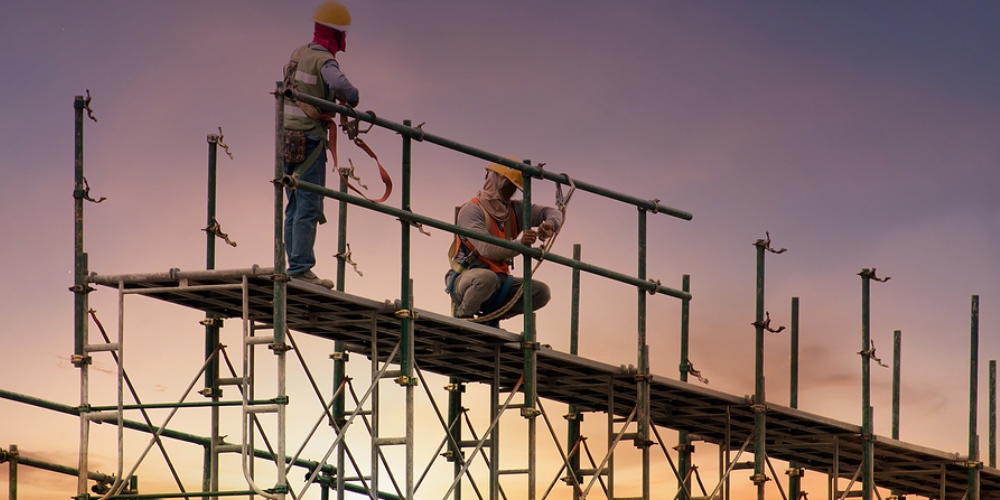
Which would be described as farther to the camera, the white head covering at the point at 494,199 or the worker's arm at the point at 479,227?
the white head covering at the point at 494,199

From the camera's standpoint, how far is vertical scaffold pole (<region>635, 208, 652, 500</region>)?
22.1 metres

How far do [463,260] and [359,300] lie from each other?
290cm

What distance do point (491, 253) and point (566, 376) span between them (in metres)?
2.12

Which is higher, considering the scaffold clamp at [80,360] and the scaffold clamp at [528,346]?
the scaffold clamp at [528,346]

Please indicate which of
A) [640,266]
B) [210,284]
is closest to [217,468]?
[210,284]

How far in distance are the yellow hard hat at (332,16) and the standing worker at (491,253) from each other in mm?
2655

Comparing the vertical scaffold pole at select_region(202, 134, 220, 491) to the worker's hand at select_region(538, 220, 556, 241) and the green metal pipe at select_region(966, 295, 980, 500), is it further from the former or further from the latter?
the green metal pipe at select_region(966, 295, 980, 500)

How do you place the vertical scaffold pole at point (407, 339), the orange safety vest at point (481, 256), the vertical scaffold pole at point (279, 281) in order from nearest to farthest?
the vertical scaffold pole at point (279, 281), the vertical scaffold pole at point (407, 339), the orange safety vest at point (481, 256)

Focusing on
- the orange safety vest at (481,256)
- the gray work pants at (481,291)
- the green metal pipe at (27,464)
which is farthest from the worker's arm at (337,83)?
the green metal pipe at (27,464)

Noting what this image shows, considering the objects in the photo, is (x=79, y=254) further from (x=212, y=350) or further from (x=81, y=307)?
(x=212, y=350)

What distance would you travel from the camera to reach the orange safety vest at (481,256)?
21.1m

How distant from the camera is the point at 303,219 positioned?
59.6 feet

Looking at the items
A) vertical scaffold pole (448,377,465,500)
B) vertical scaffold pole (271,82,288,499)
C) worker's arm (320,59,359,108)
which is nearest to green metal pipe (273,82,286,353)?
vertical scaffold pole (271,82,288,499)

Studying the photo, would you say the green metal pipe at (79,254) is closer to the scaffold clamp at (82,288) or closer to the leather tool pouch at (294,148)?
the scaffold clamp at (82,288)
